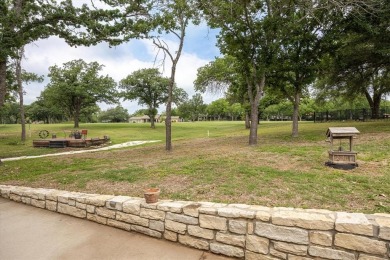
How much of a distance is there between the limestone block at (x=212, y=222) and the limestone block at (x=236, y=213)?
0.26 ft

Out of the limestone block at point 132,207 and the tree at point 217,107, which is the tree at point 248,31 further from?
the tree at point 217,107

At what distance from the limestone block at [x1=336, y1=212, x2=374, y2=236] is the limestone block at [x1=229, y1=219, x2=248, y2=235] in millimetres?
1070

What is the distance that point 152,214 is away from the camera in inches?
151

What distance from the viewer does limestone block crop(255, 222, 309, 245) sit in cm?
295

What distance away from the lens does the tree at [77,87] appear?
32.4m

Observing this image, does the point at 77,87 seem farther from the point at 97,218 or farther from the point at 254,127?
the point at 97,218

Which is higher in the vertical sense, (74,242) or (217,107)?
(217,107)

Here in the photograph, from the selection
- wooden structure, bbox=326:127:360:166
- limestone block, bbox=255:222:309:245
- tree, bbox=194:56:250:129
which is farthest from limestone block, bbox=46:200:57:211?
tree, bbox=194:56:250:129

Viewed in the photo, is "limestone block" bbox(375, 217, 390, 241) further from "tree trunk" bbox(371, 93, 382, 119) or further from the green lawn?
"tree trunk" bbox(371, 93, 382, 119)

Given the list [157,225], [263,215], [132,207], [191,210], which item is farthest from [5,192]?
[263,215]

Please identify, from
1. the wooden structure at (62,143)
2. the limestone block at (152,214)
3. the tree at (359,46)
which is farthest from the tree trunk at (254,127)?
the wooden structure at (62,143)

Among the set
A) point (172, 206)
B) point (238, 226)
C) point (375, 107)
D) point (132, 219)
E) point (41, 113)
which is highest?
point (41, 113)

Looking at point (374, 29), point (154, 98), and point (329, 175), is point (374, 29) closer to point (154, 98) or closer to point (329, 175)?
point (329, 175)

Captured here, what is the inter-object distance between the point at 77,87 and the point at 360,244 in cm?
3470
